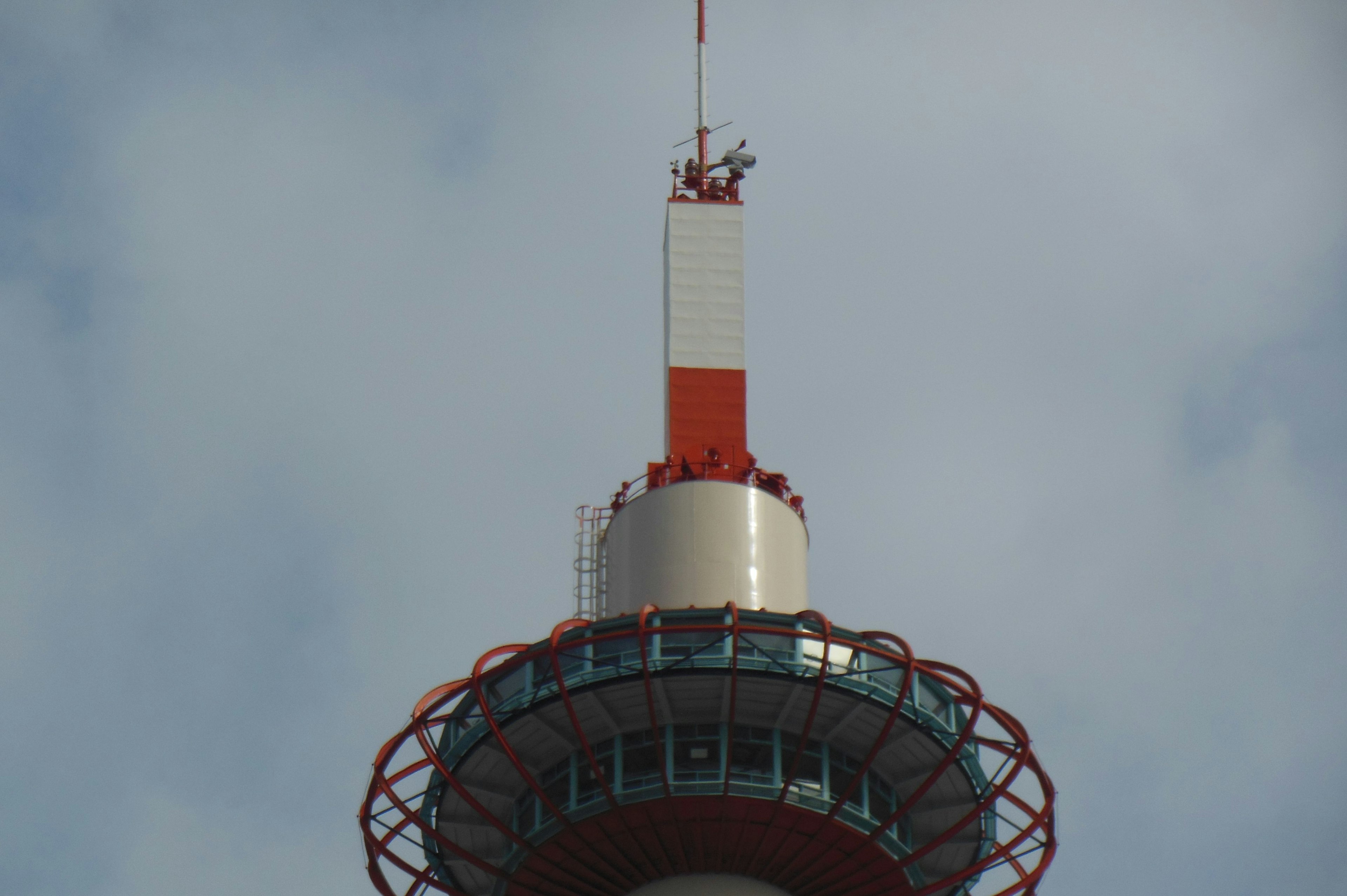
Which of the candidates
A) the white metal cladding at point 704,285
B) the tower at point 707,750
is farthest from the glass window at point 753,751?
the white metal cladding at point 704,285

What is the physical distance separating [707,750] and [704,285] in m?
18.4

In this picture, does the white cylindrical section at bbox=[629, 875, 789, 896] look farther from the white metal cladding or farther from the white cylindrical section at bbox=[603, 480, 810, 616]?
the white metal cladding

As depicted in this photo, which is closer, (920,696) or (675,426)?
(920,696)

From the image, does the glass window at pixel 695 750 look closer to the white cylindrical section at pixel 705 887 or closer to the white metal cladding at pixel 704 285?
the white cylindrical section at pixel 705 887

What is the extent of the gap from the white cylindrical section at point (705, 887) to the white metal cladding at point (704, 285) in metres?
17.6

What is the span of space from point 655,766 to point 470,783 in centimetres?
579

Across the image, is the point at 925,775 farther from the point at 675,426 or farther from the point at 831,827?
the point at 675,426

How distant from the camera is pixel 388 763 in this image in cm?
Result: 5794

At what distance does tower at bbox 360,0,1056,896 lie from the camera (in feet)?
189

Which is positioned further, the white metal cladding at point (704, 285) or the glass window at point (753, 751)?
the white metal cladding at point (704, 285)

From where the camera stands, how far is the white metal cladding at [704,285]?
6912 centimetres

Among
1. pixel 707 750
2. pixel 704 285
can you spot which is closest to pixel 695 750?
pixel 707 750

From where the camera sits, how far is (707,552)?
6284cm

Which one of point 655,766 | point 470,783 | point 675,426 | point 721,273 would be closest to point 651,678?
point 655,766
